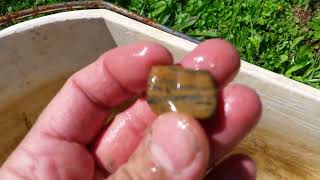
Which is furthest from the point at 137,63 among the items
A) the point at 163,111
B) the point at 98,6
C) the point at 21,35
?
the point at 98,6

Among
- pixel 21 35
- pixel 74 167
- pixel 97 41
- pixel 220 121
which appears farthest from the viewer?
pixel 97 41

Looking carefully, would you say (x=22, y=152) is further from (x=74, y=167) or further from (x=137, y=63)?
(x=137, y=63)

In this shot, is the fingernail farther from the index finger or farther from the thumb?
the index finger

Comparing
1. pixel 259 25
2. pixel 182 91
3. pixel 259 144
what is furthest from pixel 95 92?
pixel 259 25

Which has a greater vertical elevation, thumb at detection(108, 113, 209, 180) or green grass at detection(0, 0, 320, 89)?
thumb at detection(108, 113, 209, 180)

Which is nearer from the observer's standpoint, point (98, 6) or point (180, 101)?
point (180, 101)

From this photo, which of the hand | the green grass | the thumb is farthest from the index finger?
the green grass
